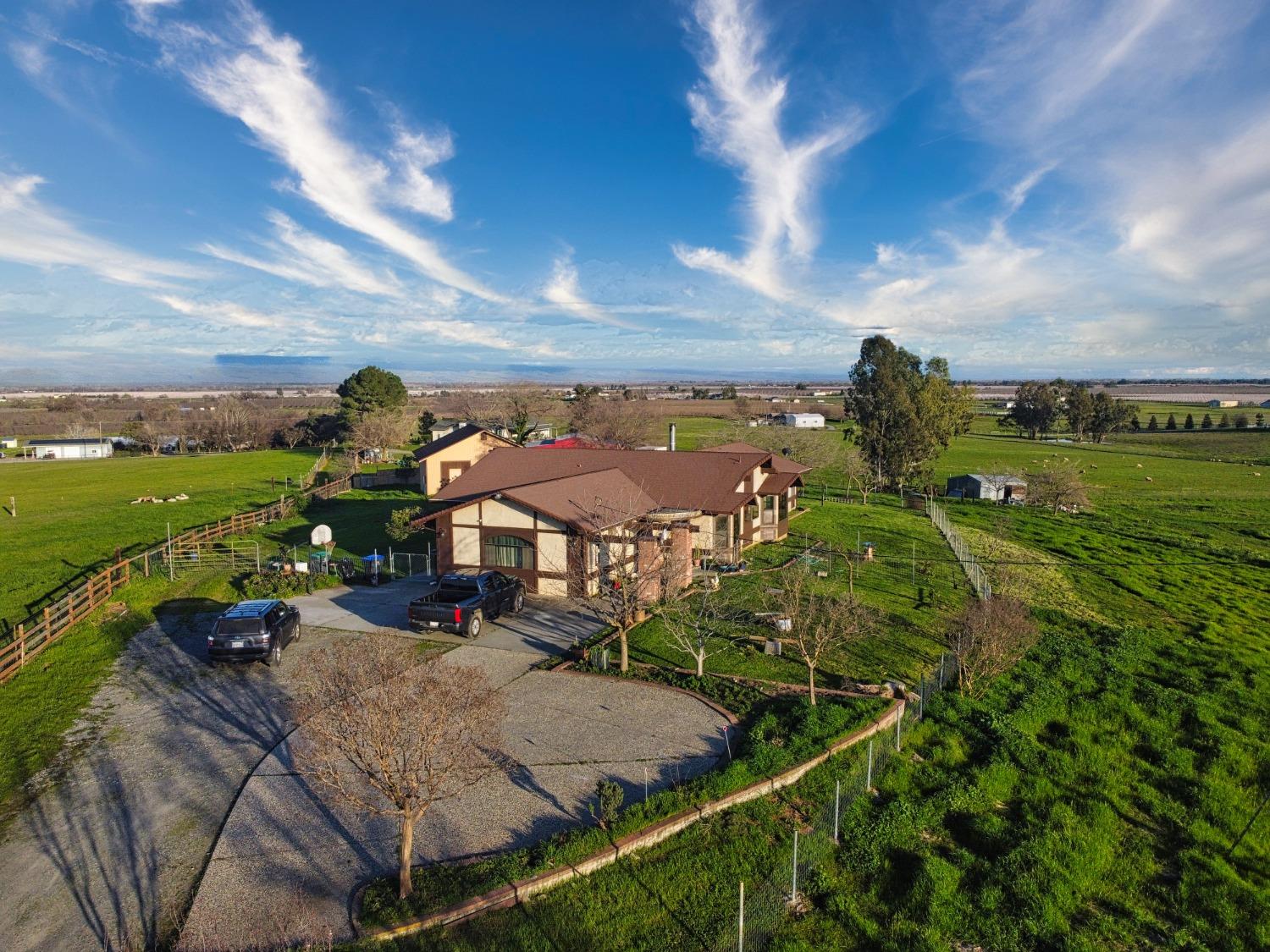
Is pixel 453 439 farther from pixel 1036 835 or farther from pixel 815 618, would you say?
pixel 1036 835

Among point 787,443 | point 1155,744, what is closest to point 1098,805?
point 1155,744

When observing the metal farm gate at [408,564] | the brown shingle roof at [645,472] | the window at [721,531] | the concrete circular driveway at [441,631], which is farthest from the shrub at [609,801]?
the window at [721,531]

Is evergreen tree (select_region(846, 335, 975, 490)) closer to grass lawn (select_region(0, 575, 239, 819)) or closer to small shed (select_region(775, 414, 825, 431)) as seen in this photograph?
grass lawn (select_region(0, 575, 239, 819))

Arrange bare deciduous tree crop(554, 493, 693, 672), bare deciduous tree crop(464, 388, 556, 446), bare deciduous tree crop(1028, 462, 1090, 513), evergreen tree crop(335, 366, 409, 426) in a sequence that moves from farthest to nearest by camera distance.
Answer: evergreen tree crop(335, 366, 409, 426) → bare deciduous tree crop(464, 388, 556, 446) → bare deciduous tree crop(1028, 462, 1090, 513) → bare deciduous tree crop(554, 493, 693, 672)

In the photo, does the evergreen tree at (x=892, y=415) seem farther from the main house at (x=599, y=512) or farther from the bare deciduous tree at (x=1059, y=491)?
the main house at (x=599, y=512)

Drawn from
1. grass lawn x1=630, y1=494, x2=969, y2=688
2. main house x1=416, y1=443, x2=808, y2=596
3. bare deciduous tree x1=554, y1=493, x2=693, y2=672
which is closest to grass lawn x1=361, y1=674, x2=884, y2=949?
grass lawn x1=630, y1=494, x2=969, y2=688

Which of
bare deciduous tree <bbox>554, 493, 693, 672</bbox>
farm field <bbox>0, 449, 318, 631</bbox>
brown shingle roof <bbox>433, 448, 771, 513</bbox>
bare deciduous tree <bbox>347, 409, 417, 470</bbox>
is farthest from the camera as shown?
bare deciduous tree <bbox>347, 409, 417, 470</bbox>

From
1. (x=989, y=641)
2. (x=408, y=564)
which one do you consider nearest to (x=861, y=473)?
(x=408, y=564)
